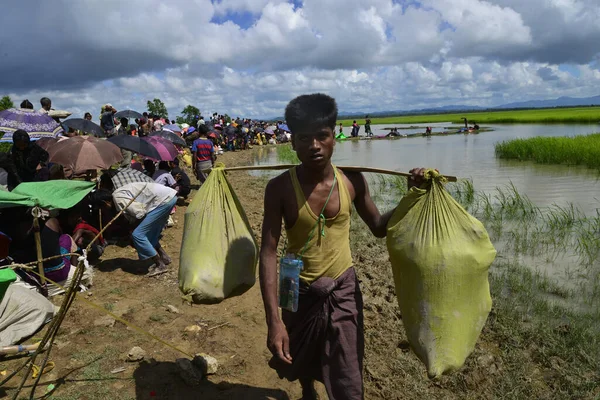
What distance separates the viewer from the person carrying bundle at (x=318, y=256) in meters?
1.78

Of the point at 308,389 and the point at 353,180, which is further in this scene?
the point at 308,389

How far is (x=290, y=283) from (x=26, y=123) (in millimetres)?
5904

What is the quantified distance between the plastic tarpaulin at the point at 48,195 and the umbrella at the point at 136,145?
2.81m

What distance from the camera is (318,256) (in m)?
1.88

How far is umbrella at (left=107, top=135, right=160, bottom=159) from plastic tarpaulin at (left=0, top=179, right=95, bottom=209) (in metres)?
2.81

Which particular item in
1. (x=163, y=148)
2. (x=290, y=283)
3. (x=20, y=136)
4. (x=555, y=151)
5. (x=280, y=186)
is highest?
(x=20, y=136)

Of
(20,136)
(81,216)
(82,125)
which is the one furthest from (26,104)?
(81,216)

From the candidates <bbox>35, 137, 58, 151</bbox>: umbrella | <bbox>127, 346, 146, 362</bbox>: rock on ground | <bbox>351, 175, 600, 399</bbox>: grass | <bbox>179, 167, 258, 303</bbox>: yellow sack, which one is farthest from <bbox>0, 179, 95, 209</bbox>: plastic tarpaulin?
<bbox>35, 137, 58, 151</bbox>: umbrella

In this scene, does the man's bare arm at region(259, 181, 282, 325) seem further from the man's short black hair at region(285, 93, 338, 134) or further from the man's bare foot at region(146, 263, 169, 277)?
the man's bare foot at region(146, 263, 169, 277)

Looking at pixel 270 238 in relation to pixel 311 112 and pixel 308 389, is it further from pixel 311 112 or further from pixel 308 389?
pixel 308 389

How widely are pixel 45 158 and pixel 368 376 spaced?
4.24 meters

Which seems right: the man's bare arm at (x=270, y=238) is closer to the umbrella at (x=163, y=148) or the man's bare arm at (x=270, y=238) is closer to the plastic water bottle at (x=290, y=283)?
the plastic water bottle at (x=290, y=283)

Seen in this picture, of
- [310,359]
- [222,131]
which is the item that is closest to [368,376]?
[310,359]

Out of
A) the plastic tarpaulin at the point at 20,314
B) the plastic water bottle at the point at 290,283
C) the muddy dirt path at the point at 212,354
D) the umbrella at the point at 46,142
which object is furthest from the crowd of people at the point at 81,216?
the plastic water bottle at the point at 290,283
